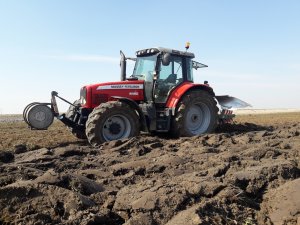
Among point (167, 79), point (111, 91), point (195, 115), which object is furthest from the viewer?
point (195, 115)

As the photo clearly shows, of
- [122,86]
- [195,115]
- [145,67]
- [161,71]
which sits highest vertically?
[145,67]

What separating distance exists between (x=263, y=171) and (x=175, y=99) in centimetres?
518

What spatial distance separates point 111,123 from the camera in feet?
29.9

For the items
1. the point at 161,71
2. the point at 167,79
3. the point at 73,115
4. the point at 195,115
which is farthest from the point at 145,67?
the point at 73,115

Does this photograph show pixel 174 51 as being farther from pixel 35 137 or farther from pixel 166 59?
pixel 35 137

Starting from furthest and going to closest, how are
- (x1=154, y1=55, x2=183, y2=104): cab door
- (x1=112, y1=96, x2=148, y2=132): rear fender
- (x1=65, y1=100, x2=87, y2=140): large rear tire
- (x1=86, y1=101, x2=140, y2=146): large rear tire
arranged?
(x1=154, y1=55, x2=183, y2=104): cab door, (x1=65, y1=100, x2=87, y2=140): large rear tire, (x1=112, y1=96, x2=148, y2=132): rear fender, (x1=86, y1=101, x2=140, y2=146): large rear tire

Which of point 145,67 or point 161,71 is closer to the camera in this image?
point 161,71

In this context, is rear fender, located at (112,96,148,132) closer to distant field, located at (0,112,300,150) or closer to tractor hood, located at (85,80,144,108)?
tractor hood, located at (85,80,144,108)

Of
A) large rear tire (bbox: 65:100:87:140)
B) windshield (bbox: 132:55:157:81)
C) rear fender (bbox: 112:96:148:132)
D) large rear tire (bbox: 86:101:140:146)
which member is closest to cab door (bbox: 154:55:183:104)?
windshield (bbox: 132:55:157:81)

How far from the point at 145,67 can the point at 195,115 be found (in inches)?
72.4

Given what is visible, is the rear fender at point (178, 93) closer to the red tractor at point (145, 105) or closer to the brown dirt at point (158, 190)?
the red tractor at point (145, 105)

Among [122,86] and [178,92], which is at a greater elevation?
[122,86]

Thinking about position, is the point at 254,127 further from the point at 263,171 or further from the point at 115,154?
the point at 263,171

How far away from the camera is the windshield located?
9.98 metres
